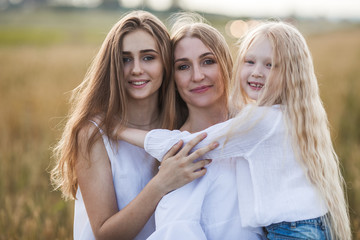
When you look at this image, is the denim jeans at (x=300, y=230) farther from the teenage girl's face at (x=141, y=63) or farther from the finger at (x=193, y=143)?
the teenage girl's face at (x=141, y=63)

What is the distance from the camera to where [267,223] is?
1909mm

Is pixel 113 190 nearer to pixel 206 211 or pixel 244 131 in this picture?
pixel 206 211

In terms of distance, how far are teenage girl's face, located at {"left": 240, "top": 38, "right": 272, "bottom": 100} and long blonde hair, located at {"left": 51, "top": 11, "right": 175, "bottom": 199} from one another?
64 cm

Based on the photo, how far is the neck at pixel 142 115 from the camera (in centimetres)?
270

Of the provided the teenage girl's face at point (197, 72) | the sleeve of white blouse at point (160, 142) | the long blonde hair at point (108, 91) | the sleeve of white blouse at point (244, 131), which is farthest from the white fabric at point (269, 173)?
the long blonde hair at point (108, 91)

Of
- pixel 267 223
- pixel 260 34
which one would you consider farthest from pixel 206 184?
pixel 260 34

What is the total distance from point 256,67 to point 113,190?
1196 mm

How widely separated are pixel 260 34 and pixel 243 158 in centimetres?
76

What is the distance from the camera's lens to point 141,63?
251 cm

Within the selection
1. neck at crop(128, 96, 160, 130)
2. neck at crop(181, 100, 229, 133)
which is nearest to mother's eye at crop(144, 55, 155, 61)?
neck at crop(128, 96, 160, 130)

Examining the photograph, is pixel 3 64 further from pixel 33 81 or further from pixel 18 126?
pixel 18 126

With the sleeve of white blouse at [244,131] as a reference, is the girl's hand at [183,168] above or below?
below

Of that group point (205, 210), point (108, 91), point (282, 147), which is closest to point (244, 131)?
point (282, 147)

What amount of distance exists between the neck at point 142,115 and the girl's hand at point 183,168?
2.13 ft
